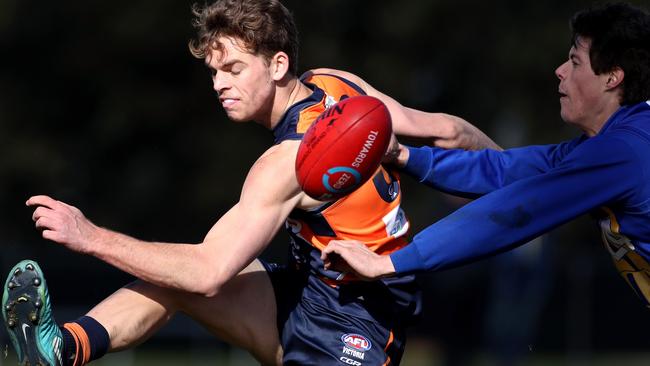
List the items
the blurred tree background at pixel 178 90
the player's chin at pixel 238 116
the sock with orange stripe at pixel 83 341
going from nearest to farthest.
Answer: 1. the sock with orange stripe at pixel 83 341
2. the player's chin at pixel 238 116
3. the blurred tree background at pixel 178 90

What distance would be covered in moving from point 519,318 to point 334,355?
17.9 ft

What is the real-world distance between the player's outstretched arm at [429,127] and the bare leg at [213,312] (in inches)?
34.6

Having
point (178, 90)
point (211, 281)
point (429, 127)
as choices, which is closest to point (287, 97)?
point (429, 127)

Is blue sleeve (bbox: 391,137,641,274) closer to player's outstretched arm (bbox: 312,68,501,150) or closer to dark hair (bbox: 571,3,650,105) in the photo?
dark hair (bbox: 571,3,650,105)

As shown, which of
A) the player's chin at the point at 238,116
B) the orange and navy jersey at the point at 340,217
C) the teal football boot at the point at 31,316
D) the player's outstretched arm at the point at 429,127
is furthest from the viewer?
the player's outstretched arm at the point at 429,127

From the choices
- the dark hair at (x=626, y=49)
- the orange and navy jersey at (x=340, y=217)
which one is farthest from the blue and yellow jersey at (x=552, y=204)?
the orange and navy jersey at (x=340, y=217)

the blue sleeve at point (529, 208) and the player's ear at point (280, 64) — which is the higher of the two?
the player's ear at point (280, 64)

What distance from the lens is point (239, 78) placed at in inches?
188

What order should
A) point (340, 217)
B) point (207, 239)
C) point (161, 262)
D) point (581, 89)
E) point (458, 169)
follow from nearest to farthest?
point (161, 262) < point (207, 239) < point (581, 89) < point (340, 217) < point (458, 169)

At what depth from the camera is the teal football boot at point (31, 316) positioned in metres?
4.23

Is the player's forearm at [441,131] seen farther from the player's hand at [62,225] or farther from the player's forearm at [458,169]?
the player's hand at [62,225]

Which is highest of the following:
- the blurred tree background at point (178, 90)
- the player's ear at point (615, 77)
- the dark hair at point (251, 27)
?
the dark hair at point (251, 27)

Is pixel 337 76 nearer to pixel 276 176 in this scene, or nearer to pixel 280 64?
pixel 280 64

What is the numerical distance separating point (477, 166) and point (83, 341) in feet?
5.77
